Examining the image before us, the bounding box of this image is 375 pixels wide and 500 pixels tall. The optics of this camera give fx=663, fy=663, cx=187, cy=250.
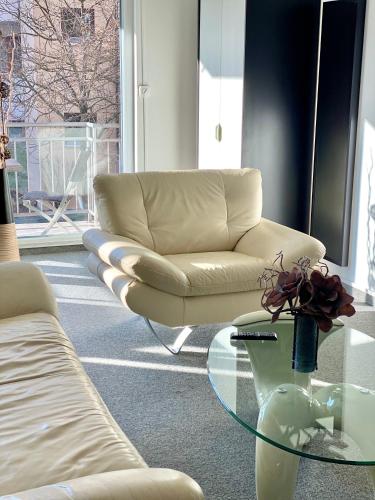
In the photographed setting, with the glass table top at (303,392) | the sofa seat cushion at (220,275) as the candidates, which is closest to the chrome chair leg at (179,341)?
the sofa seat cushion at (220,275)

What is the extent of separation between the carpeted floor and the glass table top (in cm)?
39

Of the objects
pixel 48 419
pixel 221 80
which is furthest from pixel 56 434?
pixel 221 80

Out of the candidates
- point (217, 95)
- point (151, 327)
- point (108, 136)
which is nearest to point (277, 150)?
point (217, 95)

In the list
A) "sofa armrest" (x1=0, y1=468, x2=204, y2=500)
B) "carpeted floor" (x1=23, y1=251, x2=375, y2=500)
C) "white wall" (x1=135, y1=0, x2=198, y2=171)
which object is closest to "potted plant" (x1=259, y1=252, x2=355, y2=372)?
"carpeted floor" (x1=23, y1=251, x2=375, y2=500)

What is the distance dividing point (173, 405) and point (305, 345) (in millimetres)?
885

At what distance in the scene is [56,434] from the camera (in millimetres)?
1771

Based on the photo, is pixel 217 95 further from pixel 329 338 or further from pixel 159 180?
pixel 329 338

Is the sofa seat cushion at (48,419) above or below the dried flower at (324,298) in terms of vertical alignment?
below

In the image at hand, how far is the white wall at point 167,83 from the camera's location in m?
5.26

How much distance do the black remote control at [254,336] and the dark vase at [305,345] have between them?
257mm

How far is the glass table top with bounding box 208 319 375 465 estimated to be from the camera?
73.0 inches

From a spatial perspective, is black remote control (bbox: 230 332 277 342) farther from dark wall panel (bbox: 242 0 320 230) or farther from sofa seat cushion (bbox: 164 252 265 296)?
dark wall panel (bbox: 242 0 320 230)

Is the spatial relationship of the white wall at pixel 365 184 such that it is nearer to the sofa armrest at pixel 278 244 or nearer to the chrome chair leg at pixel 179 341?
the sofa armrest at pixel 278 244

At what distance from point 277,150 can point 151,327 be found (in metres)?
1.94
